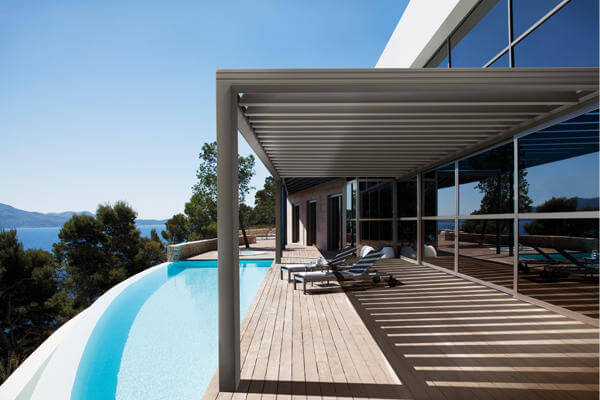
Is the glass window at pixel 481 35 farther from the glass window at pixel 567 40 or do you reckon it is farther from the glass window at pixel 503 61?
the glass window at pixel 567 40

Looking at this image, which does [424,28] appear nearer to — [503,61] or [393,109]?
[503,61]

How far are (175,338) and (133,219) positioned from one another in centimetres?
1877

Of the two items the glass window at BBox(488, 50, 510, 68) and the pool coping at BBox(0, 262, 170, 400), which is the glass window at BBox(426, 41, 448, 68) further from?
the pool coping at BBox(0, 262, 170, 400)

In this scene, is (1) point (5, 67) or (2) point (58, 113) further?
(1) point (5, 67)

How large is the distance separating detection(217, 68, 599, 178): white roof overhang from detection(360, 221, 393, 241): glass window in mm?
4307

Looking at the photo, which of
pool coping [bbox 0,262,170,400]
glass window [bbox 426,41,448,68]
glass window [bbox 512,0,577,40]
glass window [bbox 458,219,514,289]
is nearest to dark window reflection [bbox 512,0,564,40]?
glass window [bbox 512,0,577,40]

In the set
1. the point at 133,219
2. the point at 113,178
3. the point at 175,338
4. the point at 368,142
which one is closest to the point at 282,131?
the point at 368,142

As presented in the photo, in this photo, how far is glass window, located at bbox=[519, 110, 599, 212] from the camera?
16.2ft

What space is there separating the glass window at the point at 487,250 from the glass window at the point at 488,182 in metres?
0.30

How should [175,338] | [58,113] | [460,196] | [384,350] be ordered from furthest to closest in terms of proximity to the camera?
[58,113] < [460,196] < [175,338] < [384,350]

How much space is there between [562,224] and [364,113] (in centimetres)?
370

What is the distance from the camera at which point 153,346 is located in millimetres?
5902

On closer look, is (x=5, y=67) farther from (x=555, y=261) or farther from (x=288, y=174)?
(x=555, y=261)

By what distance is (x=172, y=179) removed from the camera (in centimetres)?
→ 10012
